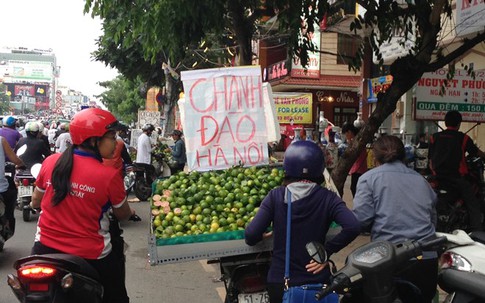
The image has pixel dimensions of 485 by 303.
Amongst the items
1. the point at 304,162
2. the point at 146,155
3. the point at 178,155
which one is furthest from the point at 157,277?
the point at 178,155

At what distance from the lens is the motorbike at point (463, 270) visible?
318 cm

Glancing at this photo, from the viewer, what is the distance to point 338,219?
3178mm

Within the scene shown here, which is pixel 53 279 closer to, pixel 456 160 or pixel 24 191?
pixel 456 160

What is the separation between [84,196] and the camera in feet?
10.8

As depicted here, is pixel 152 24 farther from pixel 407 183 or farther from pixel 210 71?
pixel 407 183

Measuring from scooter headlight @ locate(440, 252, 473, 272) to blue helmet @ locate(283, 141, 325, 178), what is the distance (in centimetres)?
99

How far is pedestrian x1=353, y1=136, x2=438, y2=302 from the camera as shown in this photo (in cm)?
355

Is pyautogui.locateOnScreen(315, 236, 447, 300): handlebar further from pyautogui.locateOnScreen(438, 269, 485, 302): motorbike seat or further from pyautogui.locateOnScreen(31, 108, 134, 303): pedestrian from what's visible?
pyautogui.locateOnScreen(31, 108, 134, 303): pedestrian

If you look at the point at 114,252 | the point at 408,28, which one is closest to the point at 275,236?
the point at 114,252

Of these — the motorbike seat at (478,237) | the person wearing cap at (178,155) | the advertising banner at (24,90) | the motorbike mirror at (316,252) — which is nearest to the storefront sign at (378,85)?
the person wearing cap at (178,155)

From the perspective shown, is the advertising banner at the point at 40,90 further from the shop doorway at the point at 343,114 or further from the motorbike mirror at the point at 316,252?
the motorbike mirror at the point at 316,252

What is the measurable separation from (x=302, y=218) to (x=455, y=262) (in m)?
1.03

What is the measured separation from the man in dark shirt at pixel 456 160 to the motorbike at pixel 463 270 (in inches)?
156

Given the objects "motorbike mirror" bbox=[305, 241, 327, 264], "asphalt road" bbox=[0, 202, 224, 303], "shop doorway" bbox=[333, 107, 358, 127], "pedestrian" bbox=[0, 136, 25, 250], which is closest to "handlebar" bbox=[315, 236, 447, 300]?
"motorbike mirror" bbox=[305, 241, 327, 264]
